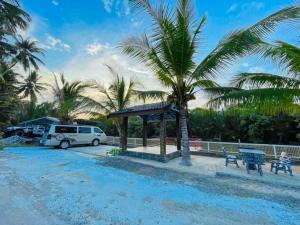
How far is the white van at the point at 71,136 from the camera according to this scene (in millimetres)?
14656

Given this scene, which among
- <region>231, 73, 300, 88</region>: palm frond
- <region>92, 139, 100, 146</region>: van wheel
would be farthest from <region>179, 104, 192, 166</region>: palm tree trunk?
<region>92, 139, 100, 146</region>: van wheel

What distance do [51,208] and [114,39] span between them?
742cm

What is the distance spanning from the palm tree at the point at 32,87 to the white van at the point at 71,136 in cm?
2090

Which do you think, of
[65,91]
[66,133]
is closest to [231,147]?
[66,133]

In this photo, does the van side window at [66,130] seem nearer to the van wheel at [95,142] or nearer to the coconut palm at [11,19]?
the van wheel at [95,142]

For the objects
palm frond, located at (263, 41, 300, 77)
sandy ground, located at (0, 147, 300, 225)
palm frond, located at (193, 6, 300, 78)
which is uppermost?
palm frond, located at (193, 6, 300, 78)

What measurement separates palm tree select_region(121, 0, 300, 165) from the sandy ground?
10.2 feet

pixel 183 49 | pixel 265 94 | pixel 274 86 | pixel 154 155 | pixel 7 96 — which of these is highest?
pixel 183 49

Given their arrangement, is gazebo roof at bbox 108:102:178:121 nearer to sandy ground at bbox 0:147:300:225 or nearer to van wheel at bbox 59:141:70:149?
sandy ground at bbox 0:147:300:225

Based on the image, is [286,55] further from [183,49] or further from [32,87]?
[32,87]

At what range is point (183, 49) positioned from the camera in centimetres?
795

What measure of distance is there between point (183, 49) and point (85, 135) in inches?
463

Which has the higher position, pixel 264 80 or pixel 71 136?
pixel 264 80

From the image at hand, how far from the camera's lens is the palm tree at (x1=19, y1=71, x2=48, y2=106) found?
31.8 m
